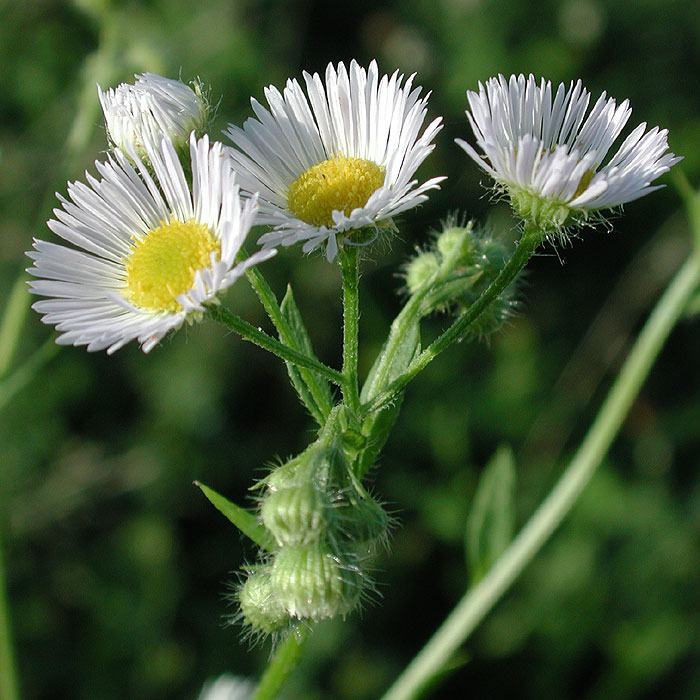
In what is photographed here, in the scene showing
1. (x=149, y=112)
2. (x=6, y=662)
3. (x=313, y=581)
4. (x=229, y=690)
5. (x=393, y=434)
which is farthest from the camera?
(x=393, y=434)

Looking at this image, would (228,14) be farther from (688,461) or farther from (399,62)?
(688,461)

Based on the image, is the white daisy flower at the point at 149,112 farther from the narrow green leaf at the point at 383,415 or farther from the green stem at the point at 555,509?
the green stem at the point at 555,509

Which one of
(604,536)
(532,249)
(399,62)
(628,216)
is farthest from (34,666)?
(628,216)

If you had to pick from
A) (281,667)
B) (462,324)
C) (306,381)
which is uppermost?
(462,324)

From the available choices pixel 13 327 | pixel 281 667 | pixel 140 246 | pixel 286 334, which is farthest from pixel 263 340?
pixel 13 327

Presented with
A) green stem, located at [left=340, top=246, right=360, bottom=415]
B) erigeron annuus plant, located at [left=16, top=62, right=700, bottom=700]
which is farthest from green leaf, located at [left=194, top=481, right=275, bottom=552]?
green stem, located at [left=340, top=246, right=360, bottom=415]

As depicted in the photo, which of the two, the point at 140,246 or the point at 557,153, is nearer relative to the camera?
the point at 557,153

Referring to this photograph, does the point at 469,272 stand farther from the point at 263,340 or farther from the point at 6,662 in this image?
the point at 6,662

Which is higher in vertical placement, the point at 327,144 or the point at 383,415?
the point at 327,144
